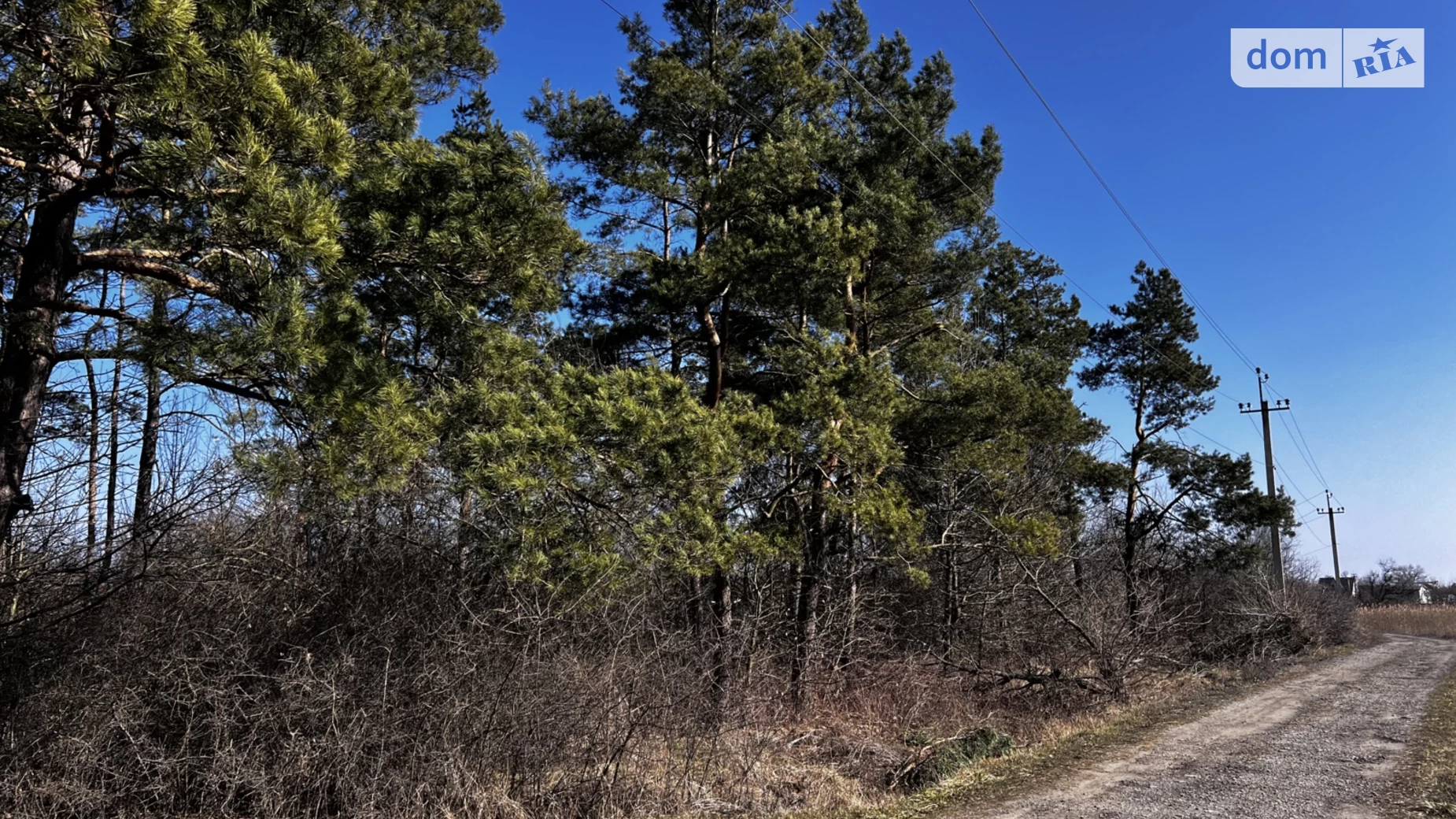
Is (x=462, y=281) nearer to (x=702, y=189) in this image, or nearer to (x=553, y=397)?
(x=553, y=397)

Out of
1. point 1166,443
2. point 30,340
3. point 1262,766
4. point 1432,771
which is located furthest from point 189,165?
point 1166,443

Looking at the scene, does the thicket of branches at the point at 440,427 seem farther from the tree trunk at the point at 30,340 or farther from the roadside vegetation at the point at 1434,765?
the roadside vegetation at the point at 1434,765

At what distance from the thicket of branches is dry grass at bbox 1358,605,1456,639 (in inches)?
1306

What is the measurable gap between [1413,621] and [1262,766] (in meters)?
41.0

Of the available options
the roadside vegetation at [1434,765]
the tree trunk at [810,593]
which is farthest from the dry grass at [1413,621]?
the tree trunk at [810,593]

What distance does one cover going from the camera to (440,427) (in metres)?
7.05

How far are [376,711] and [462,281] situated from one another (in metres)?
3.76

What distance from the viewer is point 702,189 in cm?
1198

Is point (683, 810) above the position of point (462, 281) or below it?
below

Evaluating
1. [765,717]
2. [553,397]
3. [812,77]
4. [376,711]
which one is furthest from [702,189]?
[376,711]

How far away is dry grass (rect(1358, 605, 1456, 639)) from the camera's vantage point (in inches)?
1415

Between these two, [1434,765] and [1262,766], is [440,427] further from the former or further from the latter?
[1434,765]

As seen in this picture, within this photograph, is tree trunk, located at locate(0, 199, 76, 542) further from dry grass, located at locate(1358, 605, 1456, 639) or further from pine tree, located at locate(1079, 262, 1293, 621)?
dry grass, located at locate(1358, 605, 1456, 639)

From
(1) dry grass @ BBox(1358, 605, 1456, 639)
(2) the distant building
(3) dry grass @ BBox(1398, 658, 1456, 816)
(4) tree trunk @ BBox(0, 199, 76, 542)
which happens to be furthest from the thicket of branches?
(2) the distant building
